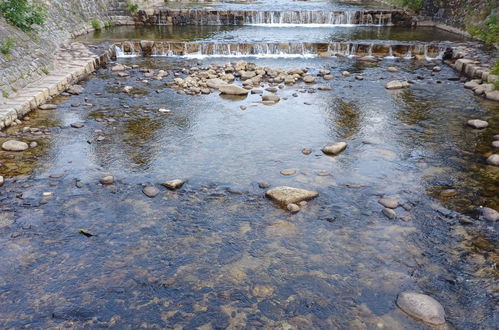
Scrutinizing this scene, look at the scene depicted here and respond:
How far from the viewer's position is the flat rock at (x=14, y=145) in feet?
22.4

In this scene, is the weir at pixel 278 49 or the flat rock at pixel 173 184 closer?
the flat rock at pixel 173 184

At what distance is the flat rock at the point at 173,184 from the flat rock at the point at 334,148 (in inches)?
104

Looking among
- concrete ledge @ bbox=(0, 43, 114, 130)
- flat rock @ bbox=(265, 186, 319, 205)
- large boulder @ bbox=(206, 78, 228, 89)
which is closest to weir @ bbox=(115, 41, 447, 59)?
concrete ledge @ bbox=(0, 43, 114, 130)

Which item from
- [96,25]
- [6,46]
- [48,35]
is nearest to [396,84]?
[6,46]

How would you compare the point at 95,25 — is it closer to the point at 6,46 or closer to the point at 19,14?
the point at 19,14

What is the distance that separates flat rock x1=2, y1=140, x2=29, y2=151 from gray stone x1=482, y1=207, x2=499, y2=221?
7346 millimetres

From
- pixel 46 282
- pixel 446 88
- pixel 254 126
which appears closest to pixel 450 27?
pixel 446 88

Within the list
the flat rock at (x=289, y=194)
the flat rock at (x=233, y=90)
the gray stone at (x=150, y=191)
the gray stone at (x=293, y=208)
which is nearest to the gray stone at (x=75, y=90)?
the flat rock at (x=233, y=90)

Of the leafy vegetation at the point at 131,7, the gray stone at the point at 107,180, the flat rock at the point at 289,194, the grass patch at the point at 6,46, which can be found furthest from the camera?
the leafy vegetation at the point at 131,7

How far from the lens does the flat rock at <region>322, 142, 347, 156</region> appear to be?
6871mm

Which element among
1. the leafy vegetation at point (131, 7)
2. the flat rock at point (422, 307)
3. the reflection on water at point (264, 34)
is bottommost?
the flat rock at point (422, 307)

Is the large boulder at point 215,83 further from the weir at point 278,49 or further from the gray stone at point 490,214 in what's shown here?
the gray stone at point 490,214

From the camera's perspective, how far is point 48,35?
12.9 metres

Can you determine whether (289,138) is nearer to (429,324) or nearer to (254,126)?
(254,126)
